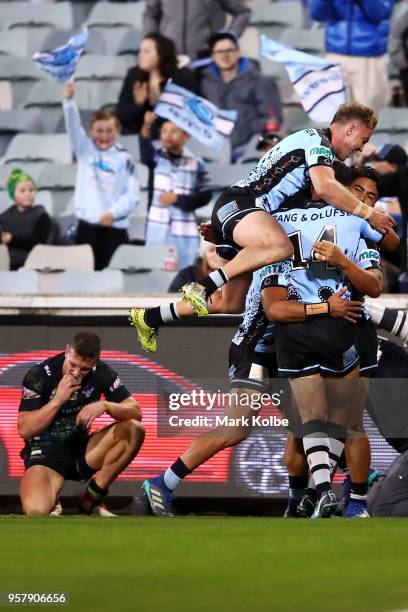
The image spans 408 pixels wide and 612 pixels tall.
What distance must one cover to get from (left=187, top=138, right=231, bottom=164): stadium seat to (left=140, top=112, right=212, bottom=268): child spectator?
3.77 feet

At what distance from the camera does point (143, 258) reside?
12.7 meters

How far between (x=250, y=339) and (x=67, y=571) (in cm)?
338

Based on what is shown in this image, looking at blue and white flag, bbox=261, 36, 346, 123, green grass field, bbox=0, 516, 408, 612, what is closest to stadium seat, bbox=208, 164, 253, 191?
blue and white flag, bbox=261, 36, 346, 123

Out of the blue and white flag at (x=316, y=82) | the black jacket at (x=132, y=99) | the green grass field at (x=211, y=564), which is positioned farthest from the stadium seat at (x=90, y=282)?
the green grass field at (x=211, y=564)

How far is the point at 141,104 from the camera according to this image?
14062mm

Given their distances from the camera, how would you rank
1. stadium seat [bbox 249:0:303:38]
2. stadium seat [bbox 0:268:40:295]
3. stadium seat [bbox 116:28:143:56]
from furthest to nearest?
stadium seat [bbox 249:0:303:38] < stadium seat [bbox 116:28:143:56] < stadium seat [bbox 0:268:40:295]

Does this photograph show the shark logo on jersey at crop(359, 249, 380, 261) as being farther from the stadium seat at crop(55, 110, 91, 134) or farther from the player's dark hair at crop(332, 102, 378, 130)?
the stadium seat at crop(55, 110, 91, 134)

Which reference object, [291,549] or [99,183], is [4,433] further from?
[99,183]

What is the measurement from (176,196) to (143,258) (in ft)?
2.72

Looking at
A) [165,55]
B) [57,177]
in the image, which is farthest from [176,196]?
[57,177]

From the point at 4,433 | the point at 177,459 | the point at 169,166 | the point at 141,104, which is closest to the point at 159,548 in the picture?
the point at 177,459

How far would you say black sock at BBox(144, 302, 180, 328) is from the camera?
8.05 m

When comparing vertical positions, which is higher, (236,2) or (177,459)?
(236,2)

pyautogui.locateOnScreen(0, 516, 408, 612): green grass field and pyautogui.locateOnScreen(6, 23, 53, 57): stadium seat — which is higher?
pyautogui.locateOnScreen(6, 23, 53, 57): stadium seat
